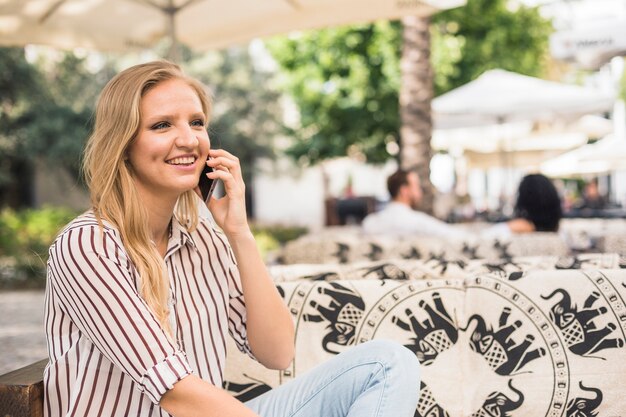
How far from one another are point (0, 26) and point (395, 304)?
4.21 meters

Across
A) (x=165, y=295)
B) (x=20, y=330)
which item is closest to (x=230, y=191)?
(x=165, y=295)

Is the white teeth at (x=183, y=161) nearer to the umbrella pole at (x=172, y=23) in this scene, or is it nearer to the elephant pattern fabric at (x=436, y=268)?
the elephant pattern fabric at (x=436, y=268)

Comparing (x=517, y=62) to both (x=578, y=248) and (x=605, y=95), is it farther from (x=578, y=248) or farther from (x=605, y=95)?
(x=578, y=248)

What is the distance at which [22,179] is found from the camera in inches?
814

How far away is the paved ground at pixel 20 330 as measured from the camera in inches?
235

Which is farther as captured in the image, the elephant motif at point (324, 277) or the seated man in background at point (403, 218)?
the seated man in background at point (403, 218)

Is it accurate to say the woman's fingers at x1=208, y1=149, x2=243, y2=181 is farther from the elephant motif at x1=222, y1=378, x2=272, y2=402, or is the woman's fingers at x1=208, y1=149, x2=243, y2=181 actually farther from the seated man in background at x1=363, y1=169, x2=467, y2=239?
the seated man in background at x1=363, y1=169, x2=467, y2=239

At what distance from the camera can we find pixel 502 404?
2.56 metres

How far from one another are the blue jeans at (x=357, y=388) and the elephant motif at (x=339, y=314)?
1.35ft

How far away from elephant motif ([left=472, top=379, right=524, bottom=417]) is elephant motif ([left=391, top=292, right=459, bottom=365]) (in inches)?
9.3

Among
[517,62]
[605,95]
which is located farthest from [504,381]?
[517,62]

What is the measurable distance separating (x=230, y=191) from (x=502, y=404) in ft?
3.99

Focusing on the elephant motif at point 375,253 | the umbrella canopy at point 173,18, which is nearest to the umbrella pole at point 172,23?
the umbrella canopy at point 173,18

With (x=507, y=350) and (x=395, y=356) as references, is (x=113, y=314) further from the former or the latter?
(x=507, y=350)
